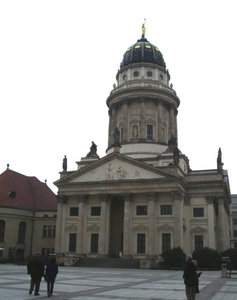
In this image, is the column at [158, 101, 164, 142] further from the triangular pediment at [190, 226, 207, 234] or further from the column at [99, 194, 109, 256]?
the triangular pediment at [190, 226, 207, 234]

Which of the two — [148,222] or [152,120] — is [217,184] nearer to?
[148,222]

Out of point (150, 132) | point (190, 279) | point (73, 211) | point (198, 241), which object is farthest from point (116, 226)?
point (190, 279)

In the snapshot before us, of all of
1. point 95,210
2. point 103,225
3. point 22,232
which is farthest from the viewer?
point 22,232

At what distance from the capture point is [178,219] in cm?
5369

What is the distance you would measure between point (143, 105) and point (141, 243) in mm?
26613

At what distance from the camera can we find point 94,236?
2299 inches

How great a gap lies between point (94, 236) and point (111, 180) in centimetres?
910

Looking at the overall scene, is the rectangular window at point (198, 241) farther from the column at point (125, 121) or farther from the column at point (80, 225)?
the column at point (125, 121)

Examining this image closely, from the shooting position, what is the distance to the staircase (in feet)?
166

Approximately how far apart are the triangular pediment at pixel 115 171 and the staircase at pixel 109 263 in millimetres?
12015

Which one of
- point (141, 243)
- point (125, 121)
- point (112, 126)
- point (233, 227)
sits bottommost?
point (141, 243)

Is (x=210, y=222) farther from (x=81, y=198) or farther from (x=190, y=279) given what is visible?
(x=190, y=279)

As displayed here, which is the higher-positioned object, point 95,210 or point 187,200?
point 187,200

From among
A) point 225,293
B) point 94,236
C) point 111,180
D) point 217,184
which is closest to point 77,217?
point 94,236
